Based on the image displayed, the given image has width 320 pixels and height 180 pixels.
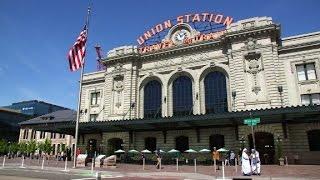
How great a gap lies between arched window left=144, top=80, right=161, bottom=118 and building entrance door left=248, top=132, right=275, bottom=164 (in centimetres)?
1544

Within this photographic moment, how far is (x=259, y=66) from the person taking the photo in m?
37.7

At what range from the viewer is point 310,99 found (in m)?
35.5

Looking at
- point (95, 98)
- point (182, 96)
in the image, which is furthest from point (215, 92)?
point (95, 98)

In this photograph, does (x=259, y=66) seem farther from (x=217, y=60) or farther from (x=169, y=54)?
(x=169, y=54)

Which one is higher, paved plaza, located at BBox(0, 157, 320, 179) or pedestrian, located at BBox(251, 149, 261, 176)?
pedestrian, located at BBox(251, 149, 261, 176)

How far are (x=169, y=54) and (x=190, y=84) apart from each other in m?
5.89

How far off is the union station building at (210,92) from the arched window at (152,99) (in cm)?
16

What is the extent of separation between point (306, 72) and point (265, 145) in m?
10.4

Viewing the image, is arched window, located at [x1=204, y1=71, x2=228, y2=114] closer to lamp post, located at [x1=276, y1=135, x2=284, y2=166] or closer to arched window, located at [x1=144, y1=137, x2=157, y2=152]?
lamp post, located at [x1=276, y1=135, x2=284, y2=166]

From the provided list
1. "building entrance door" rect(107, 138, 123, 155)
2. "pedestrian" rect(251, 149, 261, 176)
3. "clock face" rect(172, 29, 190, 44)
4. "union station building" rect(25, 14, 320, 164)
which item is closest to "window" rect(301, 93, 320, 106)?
"union station building" rect(25, 14, 320, 164)

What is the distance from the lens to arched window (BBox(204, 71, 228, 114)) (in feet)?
135

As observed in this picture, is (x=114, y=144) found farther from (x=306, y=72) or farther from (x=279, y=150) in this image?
(x=306, y=72)

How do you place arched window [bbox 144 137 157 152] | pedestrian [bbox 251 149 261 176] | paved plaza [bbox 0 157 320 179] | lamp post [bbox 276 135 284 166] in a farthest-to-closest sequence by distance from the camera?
1. arched window [bbox 144 137 157 152]
2. lamp post [bbox 276 135 284 166]
3. pedestrian [bbox 251 149 261 176]
4. paved plaza [bbox 0 157 320 179]

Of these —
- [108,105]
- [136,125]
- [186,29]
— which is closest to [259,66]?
[186,29]
